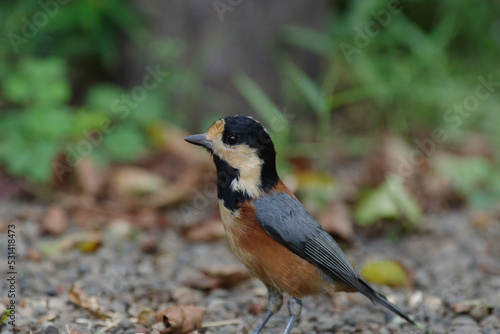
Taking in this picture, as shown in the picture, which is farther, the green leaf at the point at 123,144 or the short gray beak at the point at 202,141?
the green leaf at the point at 123,144

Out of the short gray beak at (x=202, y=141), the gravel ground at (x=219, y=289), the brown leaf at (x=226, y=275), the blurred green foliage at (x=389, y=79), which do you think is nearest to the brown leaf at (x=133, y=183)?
the gravel ground at (x=219, y=289)

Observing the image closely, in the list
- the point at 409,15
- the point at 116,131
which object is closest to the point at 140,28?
the point at 116,131

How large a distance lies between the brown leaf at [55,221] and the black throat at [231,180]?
197 centimetres

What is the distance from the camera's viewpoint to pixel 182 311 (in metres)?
3.39

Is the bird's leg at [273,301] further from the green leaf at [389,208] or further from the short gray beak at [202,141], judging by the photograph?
the green leaf at [389,208]

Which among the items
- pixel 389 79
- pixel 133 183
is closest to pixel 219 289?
pixel 133 183

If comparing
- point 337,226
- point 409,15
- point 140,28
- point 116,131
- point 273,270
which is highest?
point 409,15

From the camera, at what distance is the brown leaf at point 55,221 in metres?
4.87

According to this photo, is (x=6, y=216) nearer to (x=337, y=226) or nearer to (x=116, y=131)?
(x=116, y=131)

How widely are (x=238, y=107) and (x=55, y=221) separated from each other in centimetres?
260

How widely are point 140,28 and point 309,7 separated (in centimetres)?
182

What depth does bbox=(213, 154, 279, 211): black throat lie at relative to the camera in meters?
3.34

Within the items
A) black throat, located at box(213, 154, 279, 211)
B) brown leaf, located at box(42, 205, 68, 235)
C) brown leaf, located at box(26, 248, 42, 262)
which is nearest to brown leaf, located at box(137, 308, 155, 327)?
black throat, located at box(213, 154, 279, 211)

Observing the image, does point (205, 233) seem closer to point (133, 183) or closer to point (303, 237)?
point (133, 183)
